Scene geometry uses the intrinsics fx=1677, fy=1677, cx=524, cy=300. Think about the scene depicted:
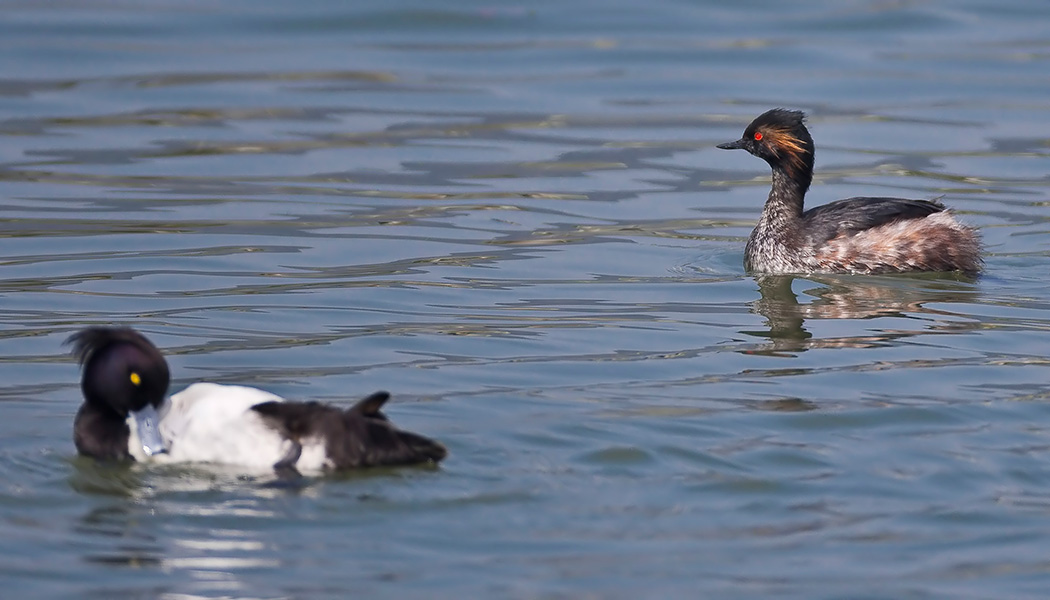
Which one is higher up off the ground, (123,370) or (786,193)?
(786,193)

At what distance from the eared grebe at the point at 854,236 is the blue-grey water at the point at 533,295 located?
24 cm

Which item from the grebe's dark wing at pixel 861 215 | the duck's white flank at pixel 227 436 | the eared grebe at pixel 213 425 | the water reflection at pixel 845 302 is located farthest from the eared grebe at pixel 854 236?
the duck's white flank at pixel 227 436

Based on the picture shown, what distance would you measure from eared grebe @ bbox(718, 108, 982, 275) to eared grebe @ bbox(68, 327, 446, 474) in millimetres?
6082

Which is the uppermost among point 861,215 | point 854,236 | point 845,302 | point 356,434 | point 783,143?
point 783,143

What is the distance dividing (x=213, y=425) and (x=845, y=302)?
570 centimetres

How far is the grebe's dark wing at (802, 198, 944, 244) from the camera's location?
12656 millimetres

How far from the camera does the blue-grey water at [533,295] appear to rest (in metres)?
6.79

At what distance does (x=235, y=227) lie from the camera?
14.0 meters

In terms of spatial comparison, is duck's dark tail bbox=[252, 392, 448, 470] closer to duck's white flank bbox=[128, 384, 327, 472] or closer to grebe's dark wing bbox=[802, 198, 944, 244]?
duck's white flank bbox=[128, 384, 327, 472]

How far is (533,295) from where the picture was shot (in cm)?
1175

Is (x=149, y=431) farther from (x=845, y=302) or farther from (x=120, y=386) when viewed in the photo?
(x=845, y=302)

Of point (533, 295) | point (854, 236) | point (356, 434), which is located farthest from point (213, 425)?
point (854, 236)

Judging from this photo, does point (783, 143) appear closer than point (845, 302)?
No

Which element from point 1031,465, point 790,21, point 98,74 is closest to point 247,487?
point 1031,465
